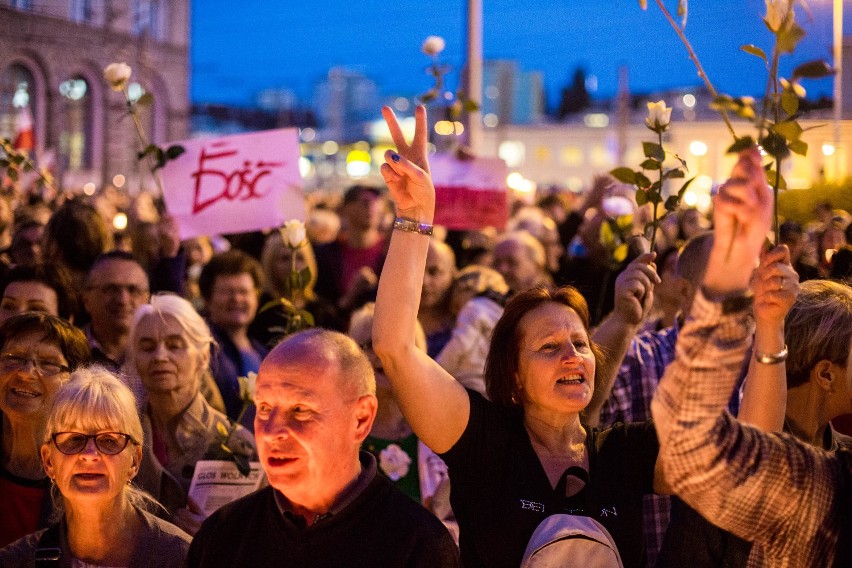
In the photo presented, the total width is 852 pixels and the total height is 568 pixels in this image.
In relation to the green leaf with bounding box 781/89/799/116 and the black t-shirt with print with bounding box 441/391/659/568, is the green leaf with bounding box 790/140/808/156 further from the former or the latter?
the black t-shirt with print with bounding box 441/391/659/568

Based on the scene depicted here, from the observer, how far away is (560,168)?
91500 mm

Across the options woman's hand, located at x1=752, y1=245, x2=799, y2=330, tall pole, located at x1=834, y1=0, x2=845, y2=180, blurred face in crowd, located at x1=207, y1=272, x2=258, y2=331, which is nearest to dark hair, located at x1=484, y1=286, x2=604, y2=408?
woman's hand, located at x1=752, y1=245, x2=799, y2=330

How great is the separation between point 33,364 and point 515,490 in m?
1.94

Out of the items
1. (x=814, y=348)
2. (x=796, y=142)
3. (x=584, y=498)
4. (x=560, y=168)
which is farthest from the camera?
(x=560, y=168)

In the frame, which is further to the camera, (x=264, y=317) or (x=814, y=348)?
(x=264, y=317)

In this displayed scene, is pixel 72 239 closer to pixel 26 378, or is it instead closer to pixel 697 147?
pixel 26 378

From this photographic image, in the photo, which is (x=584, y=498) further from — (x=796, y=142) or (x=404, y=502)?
(x=796, y=142)

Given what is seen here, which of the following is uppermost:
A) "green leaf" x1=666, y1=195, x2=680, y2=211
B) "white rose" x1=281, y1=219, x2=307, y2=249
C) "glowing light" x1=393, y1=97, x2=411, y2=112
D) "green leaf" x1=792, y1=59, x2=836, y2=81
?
"glowing light" x1=393, y1=97, x2=411, y2=112

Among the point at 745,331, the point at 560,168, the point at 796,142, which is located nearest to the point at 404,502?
the point at 745,331

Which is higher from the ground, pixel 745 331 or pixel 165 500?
pixel 745 331

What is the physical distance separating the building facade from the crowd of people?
33.6ft

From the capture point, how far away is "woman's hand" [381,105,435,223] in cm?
303

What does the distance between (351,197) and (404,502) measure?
646 cm

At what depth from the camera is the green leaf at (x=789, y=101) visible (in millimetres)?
2658
